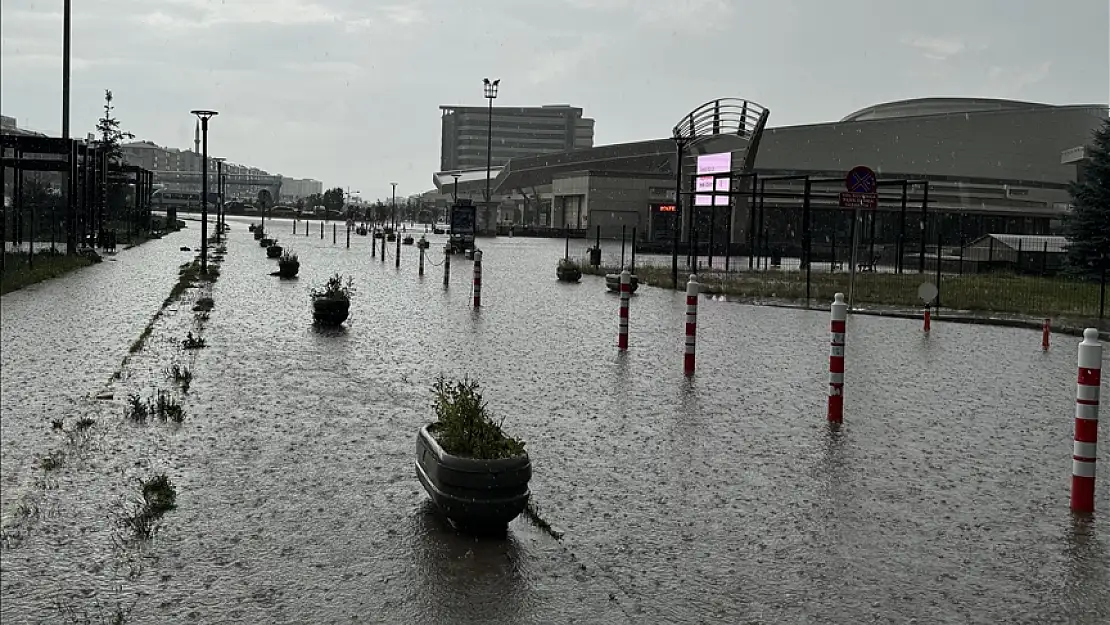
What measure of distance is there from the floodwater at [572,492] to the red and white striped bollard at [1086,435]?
0.83 feet

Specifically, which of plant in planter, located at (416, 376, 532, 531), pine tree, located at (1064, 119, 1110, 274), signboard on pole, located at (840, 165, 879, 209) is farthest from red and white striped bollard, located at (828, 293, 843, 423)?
pine tree, located at (1064, 119, 1110, 274)

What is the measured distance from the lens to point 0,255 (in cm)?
1449

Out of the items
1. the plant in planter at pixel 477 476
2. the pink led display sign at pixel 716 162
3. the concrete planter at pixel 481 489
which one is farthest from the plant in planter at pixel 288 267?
the pink led display sign at pixel 716 162

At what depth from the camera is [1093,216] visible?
44656 mm

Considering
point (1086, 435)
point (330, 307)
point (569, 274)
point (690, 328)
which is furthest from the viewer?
point (569, 274)

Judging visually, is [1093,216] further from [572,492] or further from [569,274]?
[572,492]

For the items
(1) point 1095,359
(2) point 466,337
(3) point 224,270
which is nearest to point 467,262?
(3) point 224,270

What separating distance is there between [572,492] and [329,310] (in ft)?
36.8

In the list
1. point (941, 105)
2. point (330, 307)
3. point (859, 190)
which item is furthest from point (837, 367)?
point (941, 105)

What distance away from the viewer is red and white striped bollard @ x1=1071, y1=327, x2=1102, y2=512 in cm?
815

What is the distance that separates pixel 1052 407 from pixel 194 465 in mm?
9497

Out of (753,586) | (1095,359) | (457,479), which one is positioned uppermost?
(1095,359)

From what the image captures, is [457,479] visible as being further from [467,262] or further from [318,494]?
[467,262]

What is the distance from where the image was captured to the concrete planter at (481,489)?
674cm
